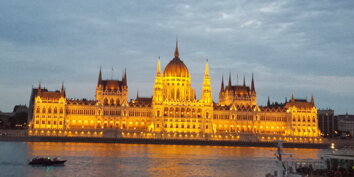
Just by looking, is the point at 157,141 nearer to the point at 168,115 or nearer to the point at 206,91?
the point at 168,115

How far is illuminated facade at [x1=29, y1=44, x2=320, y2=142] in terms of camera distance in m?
160

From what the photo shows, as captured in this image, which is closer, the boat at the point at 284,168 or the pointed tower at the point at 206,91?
the boat at the point at 284,168

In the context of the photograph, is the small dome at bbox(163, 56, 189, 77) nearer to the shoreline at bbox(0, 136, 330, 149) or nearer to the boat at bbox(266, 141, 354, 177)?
the shoreline at bbox(0, 136, 330, 149)

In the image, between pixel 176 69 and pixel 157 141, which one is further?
pixel 176 69

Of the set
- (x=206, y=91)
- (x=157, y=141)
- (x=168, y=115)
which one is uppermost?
(x=206, y=91)

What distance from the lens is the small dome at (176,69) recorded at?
578 feet

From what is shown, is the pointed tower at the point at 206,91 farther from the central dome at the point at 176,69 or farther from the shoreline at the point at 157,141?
the shoreline at the point at 157,141

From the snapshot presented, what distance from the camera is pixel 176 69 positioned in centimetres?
17662

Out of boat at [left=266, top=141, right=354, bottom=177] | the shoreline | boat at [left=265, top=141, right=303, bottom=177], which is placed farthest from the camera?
the shoreline

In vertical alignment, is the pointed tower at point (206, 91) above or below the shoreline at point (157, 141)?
above

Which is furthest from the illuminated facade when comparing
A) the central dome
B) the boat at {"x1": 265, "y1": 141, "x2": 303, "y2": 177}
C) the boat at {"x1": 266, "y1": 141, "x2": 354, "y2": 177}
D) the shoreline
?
the boat at {"x1": 265, "y1": 141, "x2": 303, "y2": 177}

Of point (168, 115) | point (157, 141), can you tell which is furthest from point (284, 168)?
point (168, 115)

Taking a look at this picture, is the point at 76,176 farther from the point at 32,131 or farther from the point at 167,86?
the point at 167,86

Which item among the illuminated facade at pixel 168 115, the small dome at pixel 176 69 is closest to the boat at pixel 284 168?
the illuminated facade at pixel 168 115
